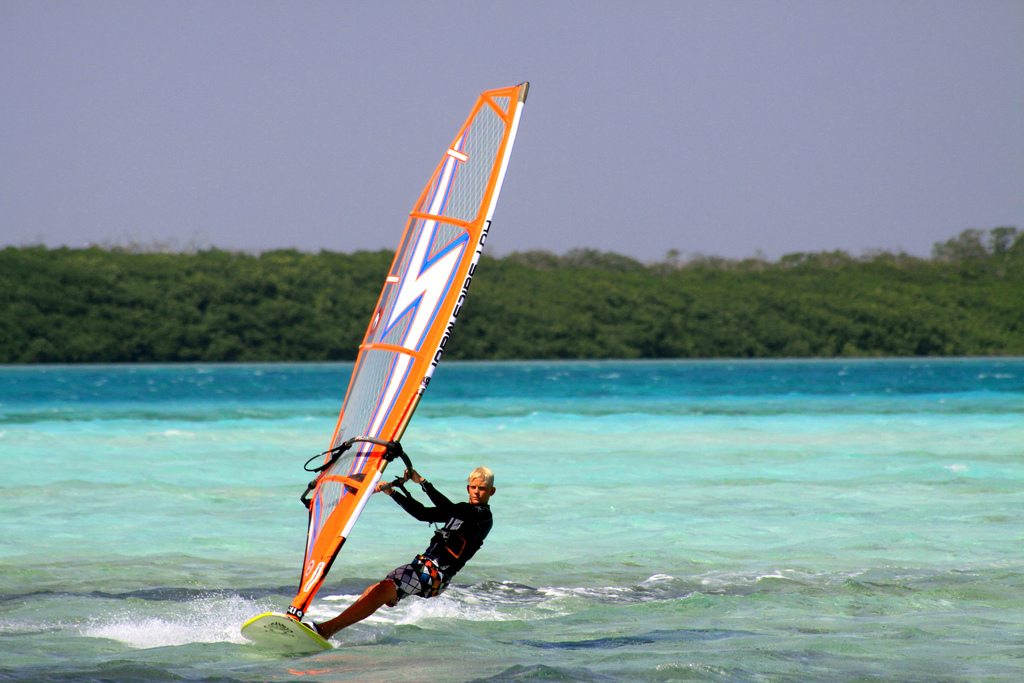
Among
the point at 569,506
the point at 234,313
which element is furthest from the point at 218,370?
the point at 569,506

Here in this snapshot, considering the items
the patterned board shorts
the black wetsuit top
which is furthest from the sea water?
the black wetsuit top

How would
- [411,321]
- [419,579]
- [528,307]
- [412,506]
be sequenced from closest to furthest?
[412,506], [419,579], [411,321], [528,307]

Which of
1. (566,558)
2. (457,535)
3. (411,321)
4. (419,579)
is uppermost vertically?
(411,321)

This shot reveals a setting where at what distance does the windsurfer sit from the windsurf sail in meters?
0.26

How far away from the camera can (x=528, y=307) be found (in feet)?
264

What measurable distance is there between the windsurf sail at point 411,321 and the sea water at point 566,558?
32.3 inches

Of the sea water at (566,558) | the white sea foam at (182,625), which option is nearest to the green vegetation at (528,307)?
the sea water at (566,558)

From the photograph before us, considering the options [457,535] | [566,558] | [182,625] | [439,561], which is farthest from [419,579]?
[566,558]

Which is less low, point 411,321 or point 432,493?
point 411,321

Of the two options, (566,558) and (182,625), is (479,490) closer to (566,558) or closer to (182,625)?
(182,625)

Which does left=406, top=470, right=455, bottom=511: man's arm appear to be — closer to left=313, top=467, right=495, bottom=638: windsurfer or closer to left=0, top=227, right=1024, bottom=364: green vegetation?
left=313, top=467, right=495, bottom=638: windsurfer

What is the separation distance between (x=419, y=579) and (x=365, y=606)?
31cm

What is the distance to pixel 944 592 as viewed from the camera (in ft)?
23.4

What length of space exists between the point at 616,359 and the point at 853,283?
2316cm
